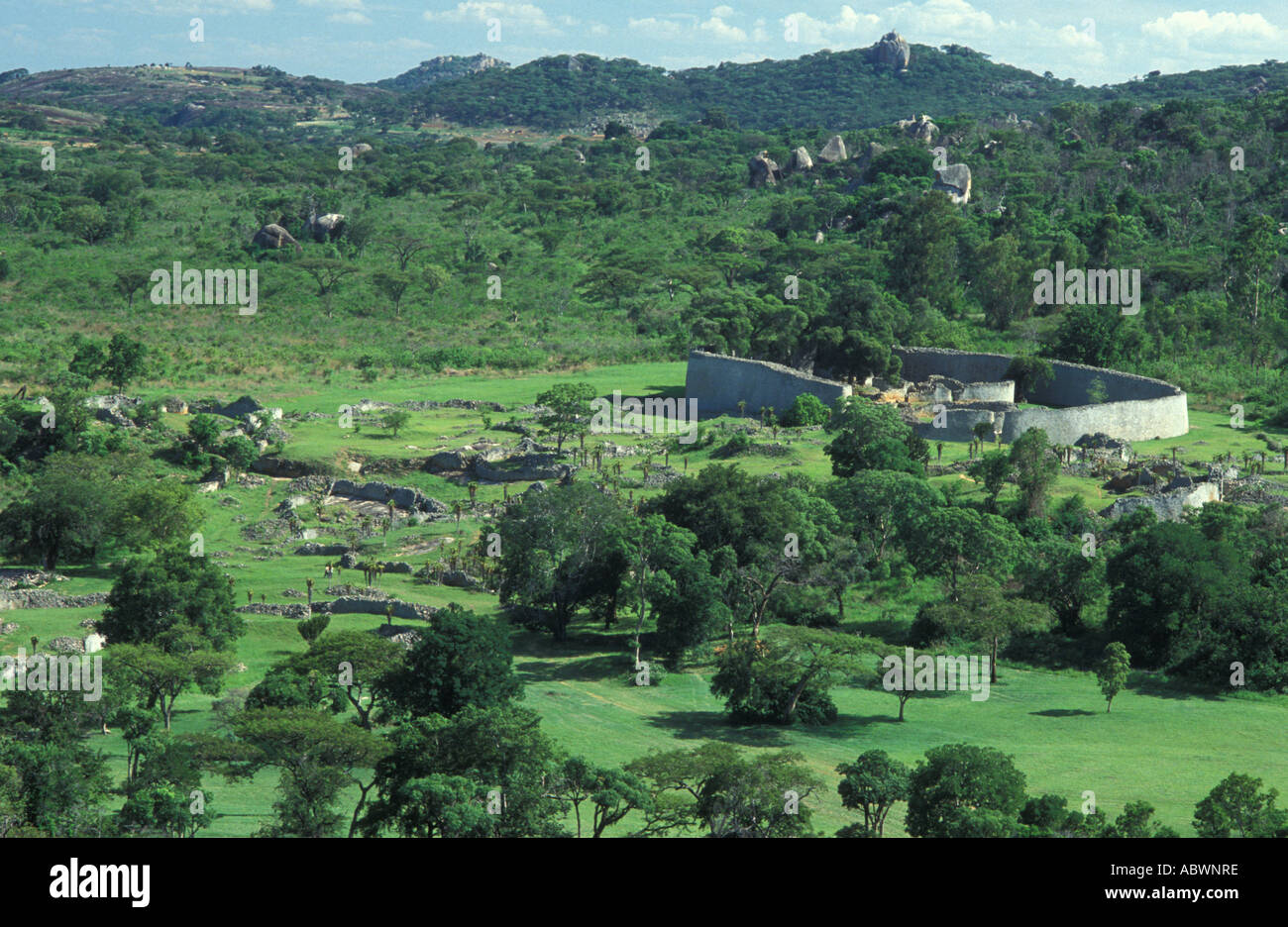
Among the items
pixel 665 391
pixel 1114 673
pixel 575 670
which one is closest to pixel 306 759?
pixel 575 670

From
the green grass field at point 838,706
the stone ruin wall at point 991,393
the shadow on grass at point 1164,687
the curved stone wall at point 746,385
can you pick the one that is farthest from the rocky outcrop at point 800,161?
the shadow on grass at point 1164,687

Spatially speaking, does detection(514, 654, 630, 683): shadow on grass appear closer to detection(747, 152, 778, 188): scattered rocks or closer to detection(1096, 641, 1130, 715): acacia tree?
detection(1096, 641, 1130, 715): acacia tree

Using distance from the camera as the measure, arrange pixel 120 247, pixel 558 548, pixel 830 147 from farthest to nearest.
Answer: pixel 830 147, pixel 120 247, pixel 558 548

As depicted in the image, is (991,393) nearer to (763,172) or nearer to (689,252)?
(689,252)
